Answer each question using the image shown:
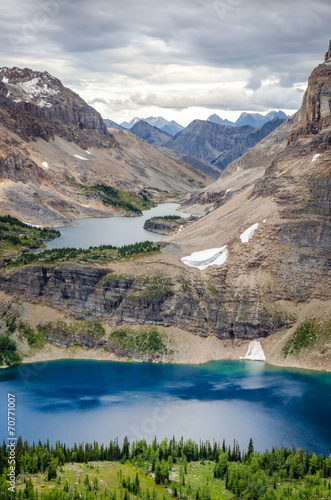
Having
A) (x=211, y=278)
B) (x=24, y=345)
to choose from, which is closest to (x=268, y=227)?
(x=211, y=278)

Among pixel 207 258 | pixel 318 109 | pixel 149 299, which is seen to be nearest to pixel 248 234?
pixel 207 258

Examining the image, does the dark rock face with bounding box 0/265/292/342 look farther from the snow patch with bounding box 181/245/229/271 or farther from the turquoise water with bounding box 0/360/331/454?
the turquoise water with bounding box 0/360/331/454

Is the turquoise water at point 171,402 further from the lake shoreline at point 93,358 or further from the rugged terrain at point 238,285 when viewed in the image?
the rugged terrain at point 238,285

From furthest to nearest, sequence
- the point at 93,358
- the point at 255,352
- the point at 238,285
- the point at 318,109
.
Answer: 1. the point at 318,109
2. the point at 238,285
3. the point at 93,358
4. the point at 255,352

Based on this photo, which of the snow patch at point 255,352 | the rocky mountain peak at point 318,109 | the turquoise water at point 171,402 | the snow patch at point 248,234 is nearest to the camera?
the turquoise water at point 171,402

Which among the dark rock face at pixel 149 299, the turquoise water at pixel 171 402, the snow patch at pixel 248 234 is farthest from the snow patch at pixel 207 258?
the turquoise water at pixel 171 402

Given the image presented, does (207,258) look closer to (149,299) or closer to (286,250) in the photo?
(286,250)
